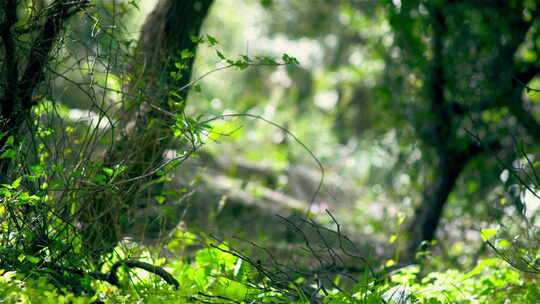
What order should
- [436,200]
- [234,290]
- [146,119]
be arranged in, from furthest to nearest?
[436,200] → [146,119] → [234,290]

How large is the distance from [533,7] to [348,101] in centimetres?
939

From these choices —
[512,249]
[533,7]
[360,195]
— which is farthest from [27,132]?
[360,195]

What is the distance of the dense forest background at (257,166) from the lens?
8.72ft

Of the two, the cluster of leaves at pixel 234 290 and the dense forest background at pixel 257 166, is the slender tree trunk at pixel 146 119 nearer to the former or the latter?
the dense forest background at pixel 257 166

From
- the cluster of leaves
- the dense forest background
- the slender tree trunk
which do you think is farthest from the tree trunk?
the slender tree trunk

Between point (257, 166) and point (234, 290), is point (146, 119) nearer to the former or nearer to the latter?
point (234, 290)

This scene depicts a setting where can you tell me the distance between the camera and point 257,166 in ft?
32.5

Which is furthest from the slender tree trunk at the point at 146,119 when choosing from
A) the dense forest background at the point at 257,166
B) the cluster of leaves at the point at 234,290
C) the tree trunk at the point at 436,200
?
the tree trunk at the point at 436,200

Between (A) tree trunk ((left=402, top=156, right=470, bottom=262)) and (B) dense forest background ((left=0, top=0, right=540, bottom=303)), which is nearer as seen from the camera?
(B) dense forest background ((left=0, top=0, right=540, bottom=303))

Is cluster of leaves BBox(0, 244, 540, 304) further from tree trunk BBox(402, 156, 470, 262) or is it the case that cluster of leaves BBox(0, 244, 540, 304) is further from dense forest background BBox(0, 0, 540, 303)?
tree trunk BBox(402, 156, 470, 262)

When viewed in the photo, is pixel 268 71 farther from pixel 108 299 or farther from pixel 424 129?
pixel 108 299

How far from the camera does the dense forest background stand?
2.66 m

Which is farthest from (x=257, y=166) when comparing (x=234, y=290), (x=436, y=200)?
(x=234, y=290)

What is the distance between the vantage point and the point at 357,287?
105 inches
